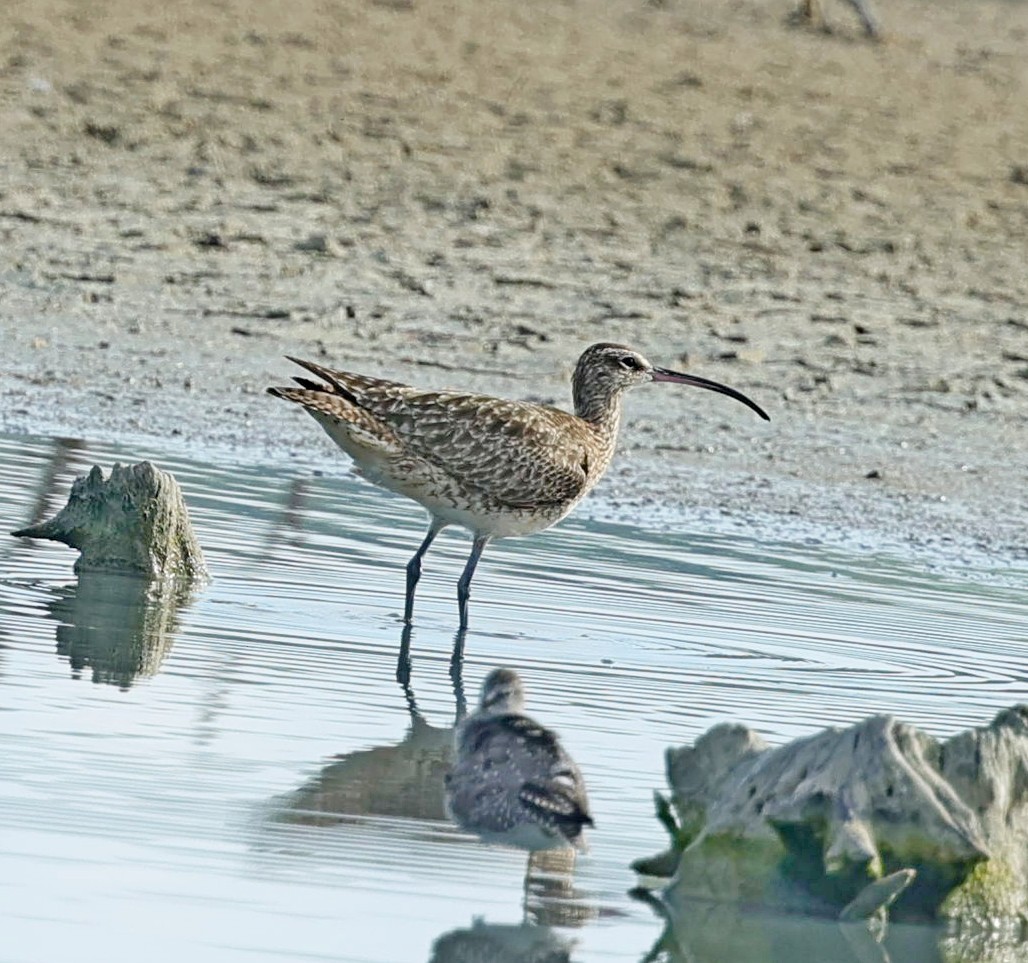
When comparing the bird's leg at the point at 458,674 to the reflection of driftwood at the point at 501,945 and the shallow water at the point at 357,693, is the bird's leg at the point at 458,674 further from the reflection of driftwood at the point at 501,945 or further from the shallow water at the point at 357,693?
the reflection of driftwood at the point at 501,945

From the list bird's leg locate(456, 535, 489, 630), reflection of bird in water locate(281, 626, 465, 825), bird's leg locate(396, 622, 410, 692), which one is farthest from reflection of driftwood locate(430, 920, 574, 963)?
bird's leg locate(456, 535, 489, 630)

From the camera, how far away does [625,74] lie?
21.2 metres

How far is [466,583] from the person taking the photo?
31.4ft

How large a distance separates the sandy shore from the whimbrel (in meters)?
1.95

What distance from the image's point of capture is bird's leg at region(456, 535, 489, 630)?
30.8 ft

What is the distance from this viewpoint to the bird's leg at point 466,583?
30.8ft

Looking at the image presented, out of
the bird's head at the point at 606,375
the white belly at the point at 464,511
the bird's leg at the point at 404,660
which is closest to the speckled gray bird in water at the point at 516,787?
the bird's leg at the point at 404,660

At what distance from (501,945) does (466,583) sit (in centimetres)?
380

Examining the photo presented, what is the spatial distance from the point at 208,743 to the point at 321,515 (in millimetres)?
3775

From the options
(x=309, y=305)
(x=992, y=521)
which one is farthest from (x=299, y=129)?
(x=992, y=521)

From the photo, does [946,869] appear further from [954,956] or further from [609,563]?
[609,563]

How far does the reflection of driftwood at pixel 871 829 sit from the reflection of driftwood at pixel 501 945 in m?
0.45

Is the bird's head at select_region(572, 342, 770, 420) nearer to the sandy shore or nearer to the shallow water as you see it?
the shallow water

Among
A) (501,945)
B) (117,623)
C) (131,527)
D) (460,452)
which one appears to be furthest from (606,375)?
(501,945)
